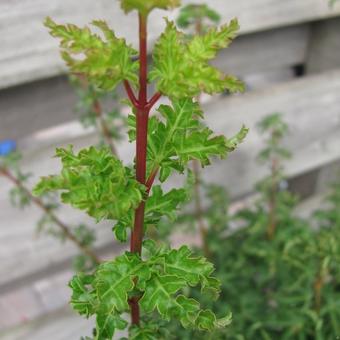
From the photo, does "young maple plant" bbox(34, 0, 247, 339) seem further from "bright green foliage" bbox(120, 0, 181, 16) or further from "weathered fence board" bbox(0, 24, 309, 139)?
"weathered fence board" bbox(0, 24, 309, 139)

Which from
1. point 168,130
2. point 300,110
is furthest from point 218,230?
point 168,130

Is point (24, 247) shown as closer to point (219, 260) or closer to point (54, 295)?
point (219, 260)

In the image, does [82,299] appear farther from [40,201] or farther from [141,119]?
[40,201]

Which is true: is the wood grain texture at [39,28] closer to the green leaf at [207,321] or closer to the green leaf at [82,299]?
the green leaf at [82,299]

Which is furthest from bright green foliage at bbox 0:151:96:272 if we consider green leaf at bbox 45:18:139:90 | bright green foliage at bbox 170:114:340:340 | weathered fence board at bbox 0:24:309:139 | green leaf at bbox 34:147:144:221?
green leaf at bbox 45:18:139:90

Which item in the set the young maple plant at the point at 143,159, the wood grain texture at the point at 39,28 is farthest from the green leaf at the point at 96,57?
the wood grain texture at the point at 39,28

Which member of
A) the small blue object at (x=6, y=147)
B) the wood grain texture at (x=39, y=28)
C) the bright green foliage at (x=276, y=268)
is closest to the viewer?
the wood grain texture at (x=39, y=28)

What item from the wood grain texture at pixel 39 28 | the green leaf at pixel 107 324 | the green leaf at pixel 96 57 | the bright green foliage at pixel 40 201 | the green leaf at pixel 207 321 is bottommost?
the green leaf at pixel 207 321

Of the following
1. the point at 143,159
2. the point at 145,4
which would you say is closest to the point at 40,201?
the point at 143,159

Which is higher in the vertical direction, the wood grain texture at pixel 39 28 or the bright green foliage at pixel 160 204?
the wood grain texture at pixel 39 28
